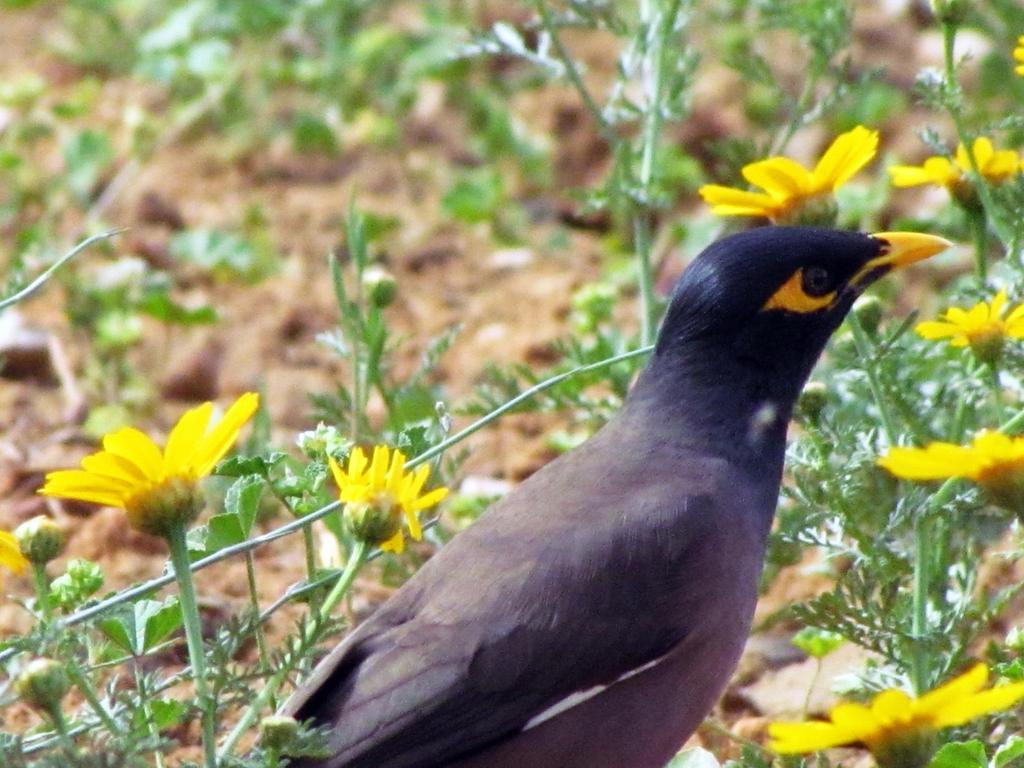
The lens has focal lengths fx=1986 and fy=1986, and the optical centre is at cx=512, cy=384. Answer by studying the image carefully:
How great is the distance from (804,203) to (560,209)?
121 inches

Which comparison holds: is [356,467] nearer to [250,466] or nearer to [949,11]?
[250,466]

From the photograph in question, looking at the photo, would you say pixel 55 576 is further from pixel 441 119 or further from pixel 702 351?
pixel 441 119

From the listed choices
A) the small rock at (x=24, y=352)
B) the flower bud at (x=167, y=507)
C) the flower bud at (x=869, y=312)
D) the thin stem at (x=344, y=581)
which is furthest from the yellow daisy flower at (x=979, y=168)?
the small rock at (x=24, y=352)

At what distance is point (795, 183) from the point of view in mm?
3705

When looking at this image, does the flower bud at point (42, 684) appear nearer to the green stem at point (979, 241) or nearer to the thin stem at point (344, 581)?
the thin stem at point (344, 581)

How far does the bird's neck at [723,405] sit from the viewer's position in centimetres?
377

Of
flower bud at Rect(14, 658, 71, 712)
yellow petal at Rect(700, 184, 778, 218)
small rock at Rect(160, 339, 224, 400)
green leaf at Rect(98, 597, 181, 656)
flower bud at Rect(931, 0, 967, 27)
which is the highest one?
flower bud at Rect(931, 0, 967, 27)

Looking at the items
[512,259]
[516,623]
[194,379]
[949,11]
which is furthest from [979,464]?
[512,259]

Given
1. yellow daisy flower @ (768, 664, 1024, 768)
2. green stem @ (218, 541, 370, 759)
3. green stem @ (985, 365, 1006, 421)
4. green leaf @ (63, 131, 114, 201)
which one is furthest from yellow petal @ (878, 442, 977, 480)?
green leaf @ (63, 131, 114, 201)

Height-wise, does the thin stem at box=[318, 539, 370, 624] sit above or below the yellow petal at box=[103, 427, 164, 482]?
below

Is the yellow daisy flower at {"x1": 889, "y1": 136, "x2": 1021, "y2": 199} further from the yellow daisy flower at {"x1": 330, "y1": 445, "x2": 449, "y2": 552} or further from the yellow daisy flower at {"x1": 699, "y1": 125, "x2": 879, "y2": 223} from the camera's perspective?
the yellow daisy flower at {"x1": 330, "y1": 445, "x2": 449, "y2": 552}

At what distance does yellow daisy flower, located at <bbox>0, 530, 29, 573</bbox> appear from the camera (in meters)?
3.09

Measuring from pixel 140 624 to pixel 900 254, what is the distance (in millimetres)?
1560

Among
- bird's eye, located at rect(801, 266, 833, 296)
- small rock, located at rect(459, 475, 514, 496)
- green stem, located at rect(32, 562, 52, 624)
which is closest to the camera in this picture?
green stem, located at rect(32, 562, 52, 624)
